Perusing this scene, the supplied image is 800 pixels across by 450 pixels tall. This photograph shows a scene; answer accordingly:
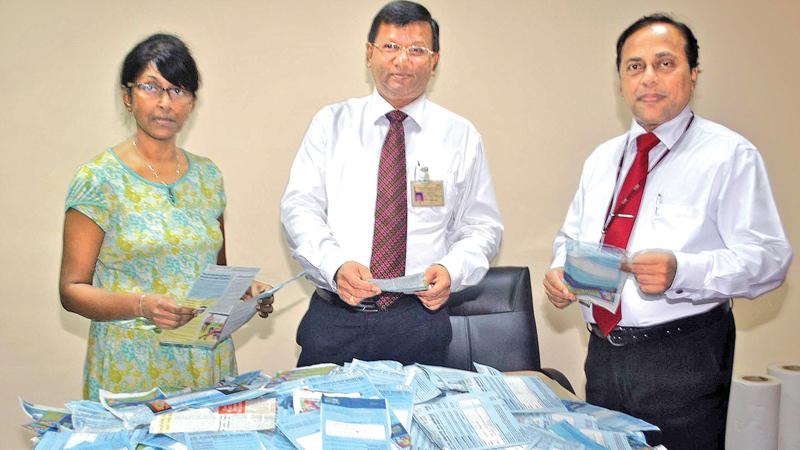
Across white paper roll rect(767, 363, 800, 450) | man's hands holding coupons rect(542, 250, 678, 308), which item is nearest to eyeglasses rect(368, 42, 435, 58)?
man's hands holding coupons rect(542, 250, 678, 308)

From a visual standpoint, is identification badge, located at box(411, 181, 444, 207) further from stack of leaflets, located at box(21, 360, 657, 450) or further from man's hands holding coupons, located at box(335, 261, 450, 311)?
stack of leaflets, located at box(21, 360, 657, 450)

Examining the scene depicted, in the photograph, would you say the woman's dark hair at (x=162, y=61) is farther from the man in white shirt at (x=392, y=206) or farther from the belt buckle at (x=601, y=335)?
the belt buckle at (x=601, y=335)

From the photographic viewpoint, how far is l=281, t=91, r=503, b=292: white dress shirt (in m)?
2.32

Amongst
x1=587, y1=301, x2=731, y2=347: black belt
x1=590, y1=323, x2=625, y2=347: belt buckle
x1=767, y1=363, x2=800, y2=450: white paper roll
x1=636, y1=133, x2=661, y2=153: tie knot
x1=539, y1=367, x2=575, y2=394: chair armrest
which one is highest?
x1=636, y1=133, x2=661, y2=153: tie knot

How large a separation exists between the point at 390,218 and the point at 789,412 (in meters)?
2.08

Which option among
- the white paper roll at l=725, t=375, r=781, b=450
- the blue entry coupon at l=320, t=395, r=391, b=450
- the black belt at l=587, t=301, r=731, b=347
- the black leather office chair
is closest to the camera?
the blue entry coupon at l=320, t=395, r=391, b=450

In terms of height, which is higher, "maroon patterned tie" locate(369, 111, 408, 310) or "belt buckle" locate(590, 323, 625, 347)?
"maroon patterned tie" locate(369, 111, 408, 310)

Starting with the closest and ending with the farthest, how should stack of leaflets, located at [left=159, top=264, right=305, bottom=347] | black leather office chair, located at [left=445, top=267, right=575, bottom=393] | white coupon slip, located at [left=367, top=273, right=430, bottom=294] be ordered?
stack of leaflets, located at [left=159, top=264, right=305, bottom=347] < white coupon slip, located at [left=367, top=273, right=430, bottom=294] < black leather office chair, located at [left=445, top=267, right=575, bottom=393]

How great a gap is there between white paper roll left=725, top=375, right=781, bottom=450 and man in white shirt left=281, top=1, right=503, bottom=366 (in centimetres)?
141

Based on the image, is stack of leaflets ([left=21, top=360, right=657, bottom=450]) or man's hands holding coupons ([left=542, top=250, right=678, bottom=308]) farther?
man's hands holding coupons ([left=542, top=250, right=678, bottom=308])

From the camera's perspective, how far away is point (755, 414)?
3.00 metres

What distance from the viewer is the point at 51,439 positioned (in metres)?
1.52

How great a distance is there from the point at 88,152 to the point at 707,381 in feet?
9.11

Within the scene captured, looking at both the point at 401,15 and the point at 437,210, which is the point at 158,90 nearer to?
the point at 401,15
